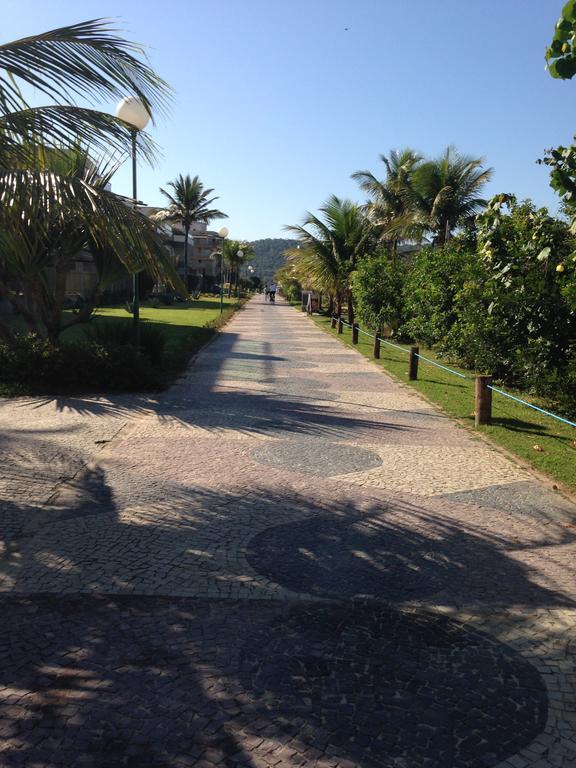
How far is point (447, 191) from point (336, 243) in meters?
9.32

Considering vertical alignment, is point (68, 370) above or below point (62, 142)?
below

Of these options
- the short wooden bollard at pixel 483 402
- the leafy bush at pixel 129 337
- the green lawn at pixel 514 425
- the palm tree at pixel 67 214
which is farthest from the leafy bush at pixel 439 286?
the palm tree at pixel 67 214


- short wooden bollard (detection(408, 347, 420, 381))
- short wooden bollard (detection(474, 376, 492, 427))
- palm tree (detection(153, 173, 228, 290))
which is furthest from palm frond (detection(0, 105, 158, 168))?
palm tree (detection(153, 173, 228, 290))

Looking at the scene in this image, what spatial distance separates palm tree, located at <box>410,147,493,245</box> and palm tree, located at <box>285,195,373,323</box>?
24.9 ft

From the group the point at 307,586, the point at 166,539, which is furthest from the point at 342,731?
the point at 166,539

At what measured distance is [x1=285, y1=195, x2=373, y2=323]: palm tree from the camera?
27.4 m

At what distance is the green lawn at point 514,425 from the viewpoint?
684 centimetres

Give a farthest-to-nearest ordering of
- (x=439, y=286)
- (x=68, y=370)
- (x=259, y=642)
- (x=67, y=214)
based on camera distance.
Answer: (x=439, y=286) < (x=68, y=370) < (x=67, y=214) < (x=259, y=642)

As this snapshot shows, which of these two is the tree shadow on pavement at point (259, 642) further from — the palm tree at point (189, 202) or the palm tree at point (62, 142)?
the palm tree at point (189, 202)

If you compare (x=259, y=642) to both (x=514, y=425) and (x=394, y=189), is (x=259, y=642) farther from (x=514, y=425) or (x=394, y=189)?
(x=394, y=189)

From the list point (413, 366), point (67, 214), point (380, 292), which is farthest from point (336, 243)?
point (67, 214)

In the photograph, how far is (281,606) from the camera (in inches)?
145

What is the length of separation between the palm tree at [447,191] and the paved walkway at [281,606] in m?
29.2

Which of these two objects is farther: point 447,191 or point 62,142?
point 447,191
